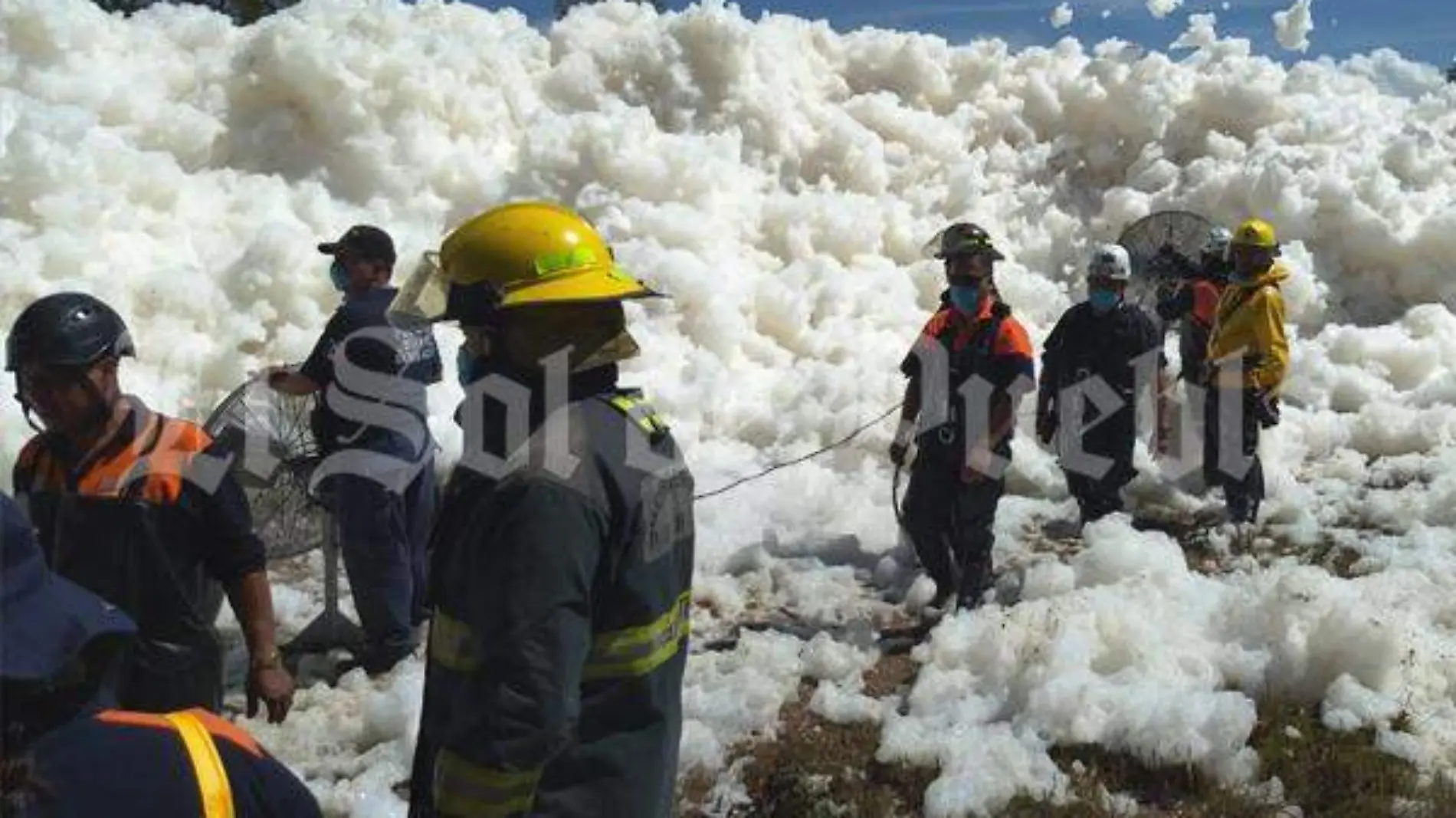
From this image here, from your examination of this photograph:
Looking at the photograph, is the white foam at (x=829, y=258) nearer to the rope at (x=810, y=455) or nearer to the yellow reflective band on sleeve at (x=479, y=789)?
the rope at (x=810, y=455)

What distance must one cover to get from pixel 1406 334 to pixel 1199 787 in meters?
7.10

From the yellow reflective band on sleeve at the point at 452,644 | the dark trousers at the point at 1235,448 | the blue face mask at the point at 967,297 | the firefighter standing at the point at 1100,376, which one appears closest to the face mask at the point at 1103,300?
the firefighter standing at the point at 1100,376

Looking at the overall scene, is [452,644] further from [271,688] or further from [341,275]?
[341,275]

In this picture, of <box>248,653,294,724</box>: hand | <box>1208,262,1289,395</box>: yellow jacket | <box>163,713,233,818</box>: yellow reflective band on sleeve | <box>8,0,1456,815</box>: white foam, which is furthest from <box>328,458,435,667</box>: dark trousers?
<box>1208,262,1289,395</box>: yellow jacket

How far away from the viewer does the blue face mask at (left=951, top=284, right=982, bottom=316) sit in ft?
17.7

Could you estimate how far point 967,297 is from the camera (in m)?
5.42

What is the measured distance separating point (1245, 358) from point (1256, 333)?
0.13 metres

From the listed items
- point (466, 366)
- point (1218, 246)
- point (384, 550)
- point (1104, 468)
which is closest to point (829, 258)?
point (1218, 246)

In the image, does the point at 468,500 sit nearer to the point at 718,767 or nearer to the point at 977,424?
the point at 718,767

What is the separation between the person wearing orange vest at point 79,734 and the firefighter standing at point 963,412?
4162 mm

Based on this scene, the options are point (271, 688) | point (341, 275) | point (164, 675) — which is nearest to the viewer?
point (164, 675)

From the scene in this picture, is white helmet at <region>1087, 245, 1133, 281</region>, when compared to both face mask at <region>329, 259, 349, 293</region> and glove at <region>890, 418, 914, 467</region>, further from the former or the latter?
face mask at <region>329, 259, 349, 293</region>

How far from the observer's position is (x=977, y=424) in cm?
538

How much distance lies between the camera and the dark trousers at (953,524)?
18.2 ft
